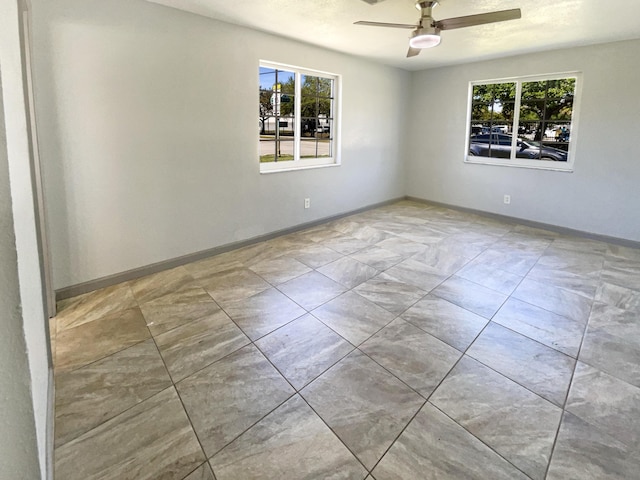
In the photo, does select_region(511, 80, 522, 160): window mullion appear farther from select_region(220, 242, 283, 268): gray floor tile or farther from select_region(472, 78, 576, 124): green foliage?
select_region(220, 242, 283, 268): gray floor tile

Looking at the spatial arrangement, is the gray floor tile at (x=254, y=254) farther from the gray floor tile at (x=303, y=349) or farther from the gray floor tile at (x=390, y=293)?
the gray floor tile at (x=303, y=349)

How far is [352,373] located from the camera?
1.95 meters

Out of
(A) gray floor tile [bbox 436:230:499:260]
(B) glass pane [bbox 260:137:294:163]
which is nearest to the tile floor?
(A) gray floor tile [bbox 436:230:499:260]

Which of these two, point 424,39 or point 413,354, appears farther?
A: point 424,39

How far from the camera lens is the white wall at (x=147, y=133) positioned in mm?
2574

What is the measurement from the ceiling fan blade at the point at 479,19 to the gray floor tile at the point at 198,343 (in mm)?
2856

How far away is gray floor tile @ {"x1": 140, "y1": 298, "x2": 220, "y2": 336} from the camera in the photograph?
2.43 metres

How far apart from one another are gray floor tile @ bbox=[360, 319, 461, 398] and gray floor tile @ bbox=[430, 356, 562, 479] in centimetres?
7

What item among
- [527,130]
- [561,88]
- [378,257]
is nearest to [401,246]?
[378,257]

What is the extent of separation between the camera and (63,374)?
1908 millimetres

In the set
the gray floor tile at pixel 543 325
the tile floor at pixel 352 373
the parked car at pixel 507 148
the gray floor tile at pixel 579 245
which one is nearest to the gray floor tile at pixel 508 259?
the tile floor at pixel 352 373

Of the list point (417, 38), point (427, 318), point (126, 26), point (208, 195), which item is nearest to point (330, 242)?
point (208, 195)

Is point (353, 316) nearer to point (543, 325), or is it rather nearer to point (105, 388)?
point (543, 325)

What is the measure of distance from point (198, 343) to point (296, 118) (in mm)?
3142
